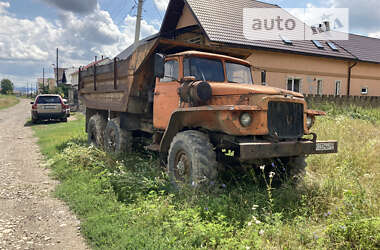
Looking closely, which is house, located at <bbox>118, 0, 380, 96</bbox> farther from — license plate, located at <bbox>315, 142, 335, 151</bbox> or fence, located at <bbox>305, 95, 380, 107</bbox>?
license plate, located at <bbox>315, 142, 335, 151</bbox>

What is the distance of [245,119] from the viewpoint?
402 centimetres

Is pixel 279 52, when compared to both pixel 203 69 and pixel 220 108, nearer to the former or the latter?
pixel 203 69

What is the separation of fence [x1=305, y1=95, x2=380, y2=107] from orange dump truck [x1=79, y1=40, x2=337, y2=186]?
31.0 feet

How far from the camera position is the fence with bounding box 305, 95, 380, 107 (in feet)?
46.1

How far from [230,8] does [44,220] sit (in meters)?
16.2

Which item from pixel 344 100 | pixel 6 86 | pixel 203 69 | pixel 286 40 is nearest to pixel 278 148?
pixel 203 69

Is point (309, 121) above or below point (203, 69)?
below

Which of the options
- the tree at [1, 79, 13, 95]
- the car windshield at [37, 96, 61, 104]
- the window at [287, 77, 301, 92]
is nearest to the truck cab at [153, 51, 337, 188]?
the window at [287, 77, 301, 92]

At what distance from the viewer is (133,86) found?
20.9 ft

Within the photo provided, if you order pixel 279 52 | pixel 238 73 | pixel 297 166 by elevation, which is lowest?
pixel 297 166

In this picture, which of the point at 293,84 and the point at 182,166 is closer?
the point at 182,166

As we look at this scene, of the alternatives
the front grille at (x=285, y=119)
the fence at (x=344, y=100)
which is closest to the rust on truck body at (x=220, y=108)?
the front grille at (x=285, y=119)

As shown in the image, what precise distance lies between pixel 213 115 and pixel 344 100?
42.6 ft

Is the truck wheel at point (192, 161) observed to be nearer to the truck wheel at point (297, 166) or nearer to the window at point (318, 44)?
the truck wheel at point (297, 166)
